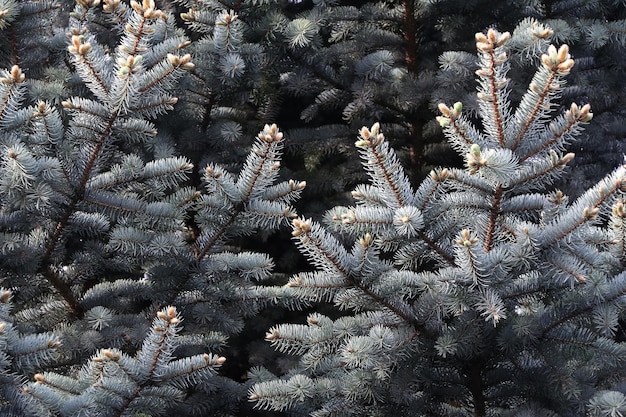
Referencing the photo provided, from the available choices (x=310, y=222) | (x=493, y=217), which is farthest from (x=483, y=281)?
(x=310, y=222)

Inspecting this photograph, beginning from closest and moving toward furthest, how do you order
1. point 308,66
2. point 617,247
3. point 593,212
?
point 593,212 < point 617,247 < point 308,66

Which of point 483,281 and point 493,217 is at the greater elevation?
point 493,217

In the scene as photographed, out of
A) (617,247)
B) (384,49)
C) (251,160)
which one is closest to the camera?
(617,247)

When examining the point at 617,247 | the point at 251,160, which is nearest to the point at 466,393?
the point at 617,247

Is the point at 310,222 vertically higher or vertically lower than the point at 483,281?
higher

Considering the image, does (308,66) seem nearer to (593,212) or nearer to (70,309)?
(70,309)

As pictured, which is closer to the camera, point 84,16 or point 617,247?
point 617,247

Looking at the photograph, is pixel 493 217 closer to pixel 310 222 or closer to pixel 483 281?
pixel 483 281

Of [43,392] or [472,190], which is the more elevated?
[472,190]

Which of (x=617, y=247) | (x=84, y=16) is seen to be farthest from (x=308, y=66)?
(x=617, y=247)

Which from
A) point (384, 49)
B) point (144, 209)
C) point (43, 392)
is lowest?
point (43, 392)
